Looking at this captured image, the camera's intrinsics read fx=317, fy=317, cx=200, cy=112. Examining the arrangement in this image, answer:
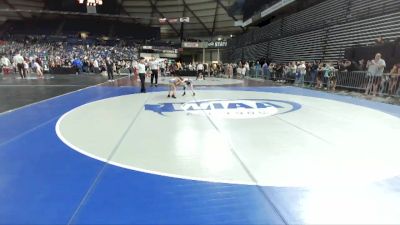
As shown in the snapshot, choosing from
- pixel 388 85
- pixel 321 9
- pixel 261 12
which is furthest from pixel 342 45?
pixel 261 12

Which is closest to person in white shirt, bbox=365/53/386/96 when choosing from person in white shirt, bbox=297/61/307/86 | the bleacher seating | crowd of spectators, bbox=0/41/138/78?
the bleacher seating

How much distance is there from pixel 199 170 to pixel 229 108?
189 inches

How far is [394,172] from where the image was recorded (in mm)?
3748

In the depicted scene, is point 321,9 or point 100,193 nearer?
point 100,193

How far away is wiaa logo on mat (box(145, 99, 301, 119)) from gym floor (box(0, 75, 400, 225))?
46 cm

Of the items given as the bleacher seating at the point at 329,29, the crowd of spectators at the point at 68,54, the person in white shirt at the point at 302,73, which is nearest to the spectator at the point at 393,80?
the bleacher seating at the point at 329,29

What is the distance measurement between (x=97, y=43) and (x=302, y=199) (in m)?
49.1

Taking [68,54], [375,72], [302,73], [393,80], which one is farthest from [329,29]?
[68,54]

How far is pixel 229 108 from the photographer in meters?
8.44

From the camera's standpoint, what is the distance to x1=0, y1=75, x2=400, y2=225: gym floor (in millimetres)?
2764

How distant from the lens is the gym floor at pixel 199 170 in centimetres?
276

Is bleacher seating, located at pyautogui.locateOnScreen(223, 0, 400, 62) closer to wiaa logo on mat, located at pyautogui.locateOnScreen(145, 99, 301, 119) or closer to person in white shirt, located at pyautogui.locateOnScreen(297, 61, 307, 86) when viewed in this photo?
person in white shirt, located at pyautogui.locateOnScreen(297, 61, 307, 86)

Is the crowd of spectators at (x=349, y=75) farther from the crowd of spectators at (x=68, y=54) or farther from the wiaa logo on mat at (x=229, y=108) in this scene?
the crowd of spectators at (x=68, y=54)

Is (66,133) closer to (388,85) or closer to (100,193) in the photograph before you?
(100,193)
